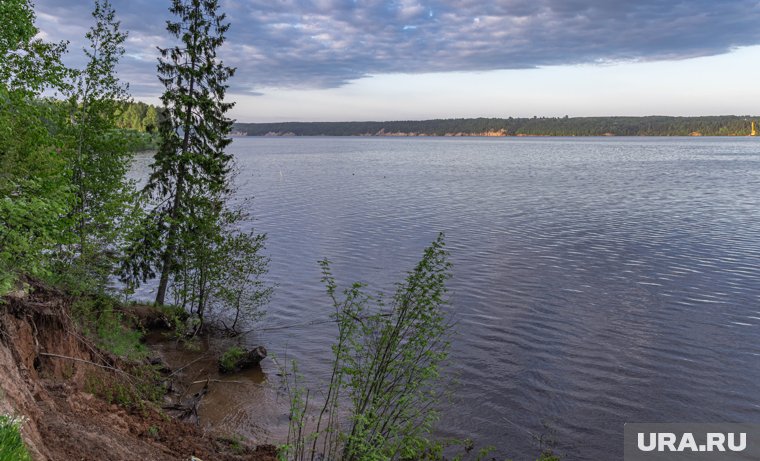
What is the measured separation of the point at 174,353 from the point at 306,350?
5552mm

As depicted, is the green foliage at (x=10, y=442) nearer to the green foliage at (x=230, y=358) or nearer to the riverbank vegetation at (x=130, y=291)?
the riverbank vegetation at (x=130, y=291)

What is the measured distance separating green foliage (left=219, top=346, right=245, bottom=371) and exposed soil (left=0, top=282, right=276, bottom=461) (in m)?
6.24

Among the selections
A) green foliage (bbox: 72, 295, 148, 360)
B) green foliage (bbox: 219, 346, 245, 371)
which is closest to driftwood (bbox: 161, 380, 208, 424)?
green foliage (bbox: 72, 295, 148, 360)

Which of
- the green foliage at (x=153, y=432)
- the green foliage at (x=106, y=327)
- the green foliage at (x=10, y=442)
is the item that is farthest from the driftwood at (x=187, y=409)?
the green foliage at (x=10, y=442)

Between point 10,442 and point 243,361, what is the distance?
17170mm

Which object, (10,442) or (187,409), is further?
(187,409)

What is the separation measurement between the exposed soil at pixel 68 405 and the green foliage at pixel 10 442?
1.05 m

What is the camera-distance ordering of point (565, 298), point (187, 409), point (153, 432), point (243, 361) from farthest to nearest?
point (565, 298)
point (243, 361)
point (187, 409)
point (153, 432)

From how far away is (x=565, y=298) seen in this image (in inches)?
1170

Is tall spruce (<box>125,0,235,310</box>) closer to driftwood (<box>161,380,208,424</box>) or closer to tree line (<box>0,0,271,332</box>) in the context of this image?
tree line (<box>0,0,271,332</box>)

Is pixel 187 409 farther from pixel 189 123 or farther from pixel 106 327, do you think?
pixel 189 123

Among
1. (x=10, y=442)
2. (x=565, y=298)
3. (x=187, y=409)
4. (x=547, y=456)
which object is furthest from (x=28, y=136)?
(x=565, y=298)

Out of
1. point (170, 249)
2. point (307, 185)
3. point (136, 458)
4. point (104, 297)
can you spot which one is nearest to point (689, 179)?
point (307, 185)

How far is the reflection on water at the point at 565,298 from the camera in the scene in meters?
19.2
